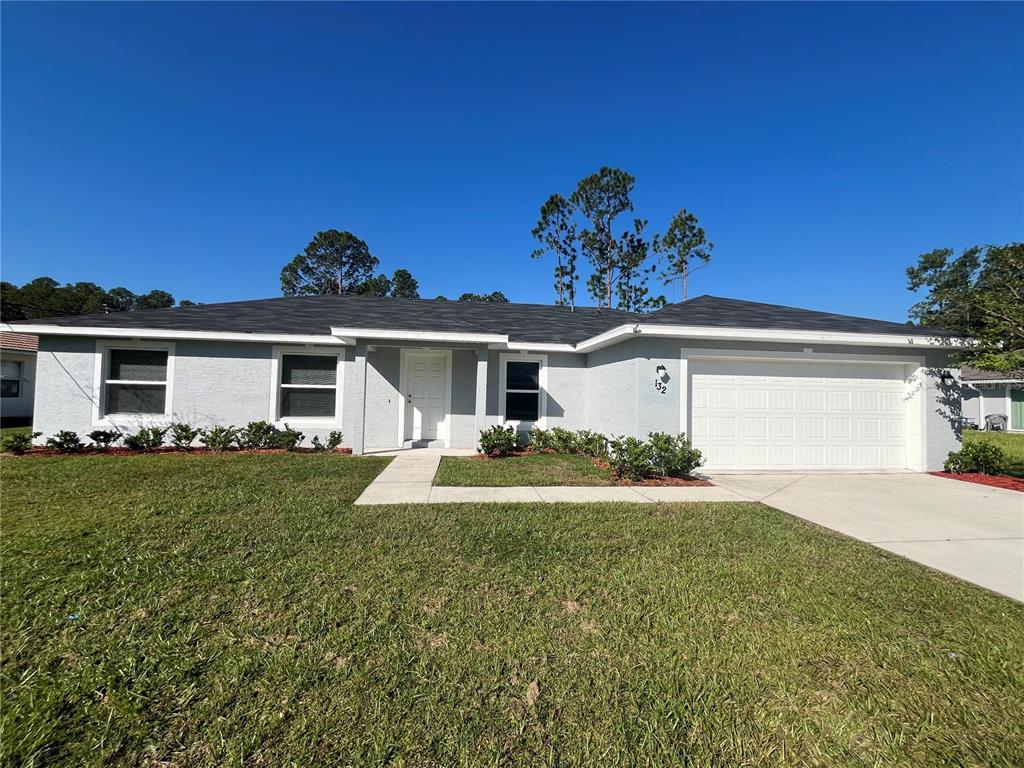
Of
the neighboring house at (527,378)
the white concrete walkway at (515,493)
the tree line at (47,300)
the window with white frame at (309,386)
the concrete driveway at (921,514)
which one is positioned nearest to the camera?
the concrete driveway at (921,514)

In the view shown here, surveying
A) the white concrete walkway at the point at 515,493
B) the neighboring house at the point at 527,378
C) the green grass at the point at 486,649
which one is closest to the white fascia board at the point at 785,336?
the neighboring house at the point at 527,378

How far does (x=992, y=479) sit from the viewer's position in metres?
7.57

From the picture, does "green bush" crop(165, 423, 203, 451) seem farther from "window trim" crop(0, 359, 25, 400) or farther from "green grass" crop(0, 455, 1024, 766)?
"window trim" crop(0, 359, 25, 400)

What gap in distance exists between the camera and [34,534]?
402 cm

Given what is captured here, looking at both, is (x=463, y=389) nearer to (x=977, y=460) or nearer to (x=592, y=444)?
(x=592, y=444)

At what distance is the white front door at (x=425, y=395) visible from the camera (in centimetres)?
1041

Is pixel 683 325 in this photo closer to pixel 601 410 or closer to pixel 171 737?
pixel 601 410

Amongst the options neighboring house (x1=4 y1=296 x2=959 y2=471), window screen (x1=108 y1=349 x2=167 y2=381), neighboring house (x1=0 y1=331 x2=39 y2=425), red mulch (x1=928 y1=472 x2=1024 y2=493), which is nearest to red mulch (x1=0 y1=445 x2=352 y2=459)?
neighboring house (x1=4 y1=296 x2=959 y2=471)

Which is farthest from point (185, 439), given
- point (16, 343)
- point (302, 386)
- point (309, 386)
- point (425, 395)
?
point (16, 343)

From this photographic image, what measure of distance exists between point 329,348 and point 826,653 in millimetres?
10138

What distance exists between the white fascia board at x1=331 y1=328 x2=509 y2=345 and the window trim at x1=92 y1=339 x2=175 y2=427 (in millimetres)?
4310

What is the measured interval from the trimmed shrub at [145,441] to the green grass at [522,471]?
6.34m

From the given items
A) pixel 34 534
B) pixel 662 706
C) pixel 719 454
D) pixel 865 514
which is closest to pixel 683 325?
pixel 719 454

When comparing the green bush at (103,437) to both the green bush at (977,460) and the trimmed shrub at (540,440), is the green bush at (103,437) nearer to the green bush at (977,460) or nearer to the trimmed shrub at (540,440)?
→ the trimmed shrub at (540,440)
